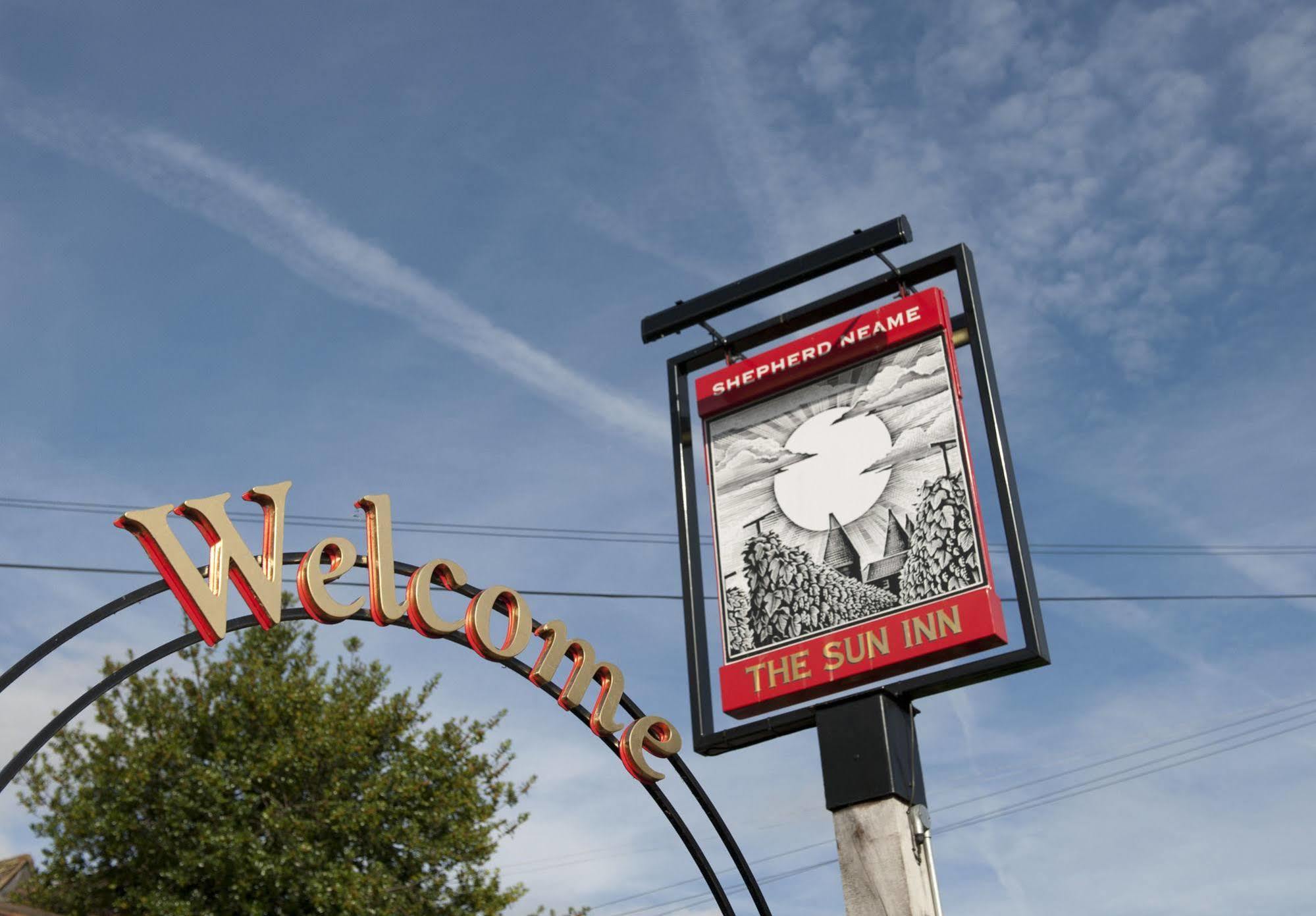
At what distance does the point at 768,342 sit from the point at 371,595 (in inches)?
175

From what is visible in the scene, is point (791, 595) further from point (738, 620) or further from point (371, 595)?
point (371, 595)

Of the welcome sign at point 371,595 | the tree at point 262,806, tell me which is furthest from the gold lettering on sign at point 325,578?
the tree at point 262,806

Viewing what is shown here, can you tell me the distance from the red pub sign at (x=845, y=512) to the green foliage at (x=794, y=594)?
0.5 inches

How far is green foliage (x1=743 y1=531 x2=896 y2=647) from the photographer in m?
10.6

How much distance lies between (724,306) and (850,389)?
1.69 meters

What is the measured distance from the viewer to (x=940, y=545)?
10469 millimetres

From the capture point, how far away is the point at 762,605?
1114 cm

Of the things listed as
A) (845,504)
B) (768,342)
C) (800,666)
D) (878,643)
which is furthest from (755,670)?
(768,342)

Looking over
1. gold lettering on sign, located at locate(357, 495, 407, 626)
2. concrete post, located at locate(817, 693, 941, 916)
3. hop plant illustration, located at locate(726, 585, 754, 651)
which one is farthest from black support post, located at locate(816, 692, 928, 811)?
gold lettering on sign, located at locate(357, 495, 407, 626)

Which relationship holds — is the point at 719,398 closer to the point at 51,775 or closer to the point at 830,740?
the point at 830,740

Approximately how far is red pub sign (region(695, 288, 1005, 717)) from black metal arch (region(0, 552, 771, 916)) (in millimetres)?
1832

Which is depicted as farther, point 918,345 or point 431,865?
point 431,865

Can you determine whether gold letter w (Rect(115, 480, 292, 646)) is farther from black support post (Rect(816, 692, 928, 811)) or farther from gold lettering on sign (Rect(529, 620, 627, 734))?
black support post (Rect(816, 692, 928, 811))

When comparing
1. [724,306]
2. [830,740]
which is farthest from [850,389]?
[830,740]
